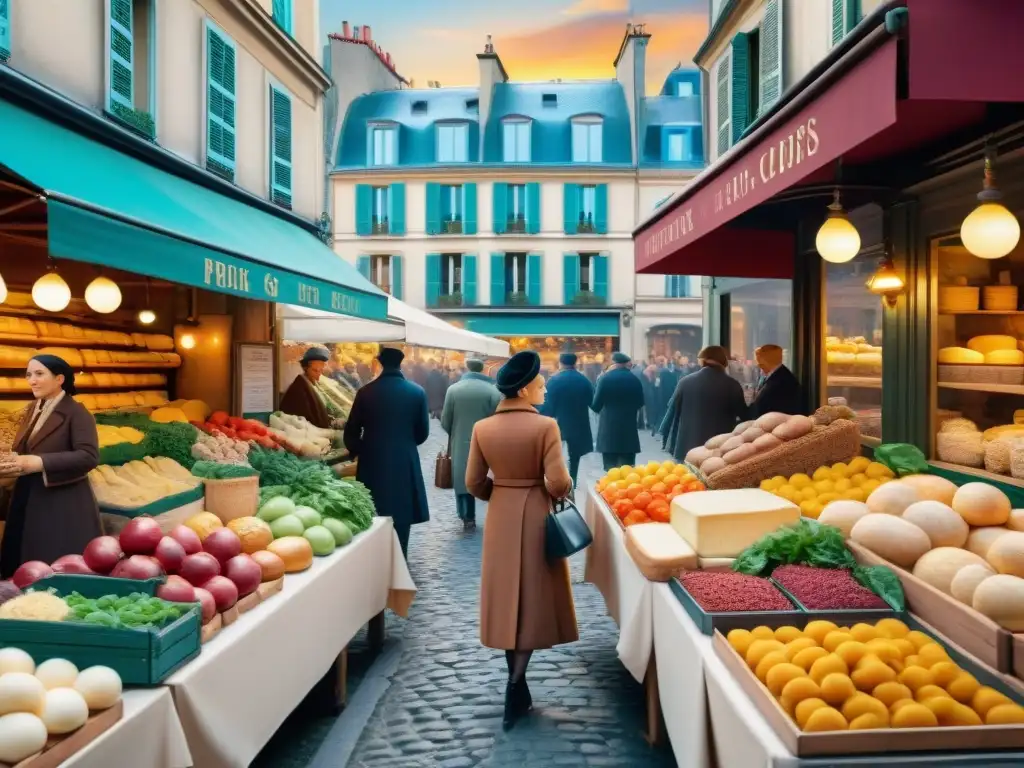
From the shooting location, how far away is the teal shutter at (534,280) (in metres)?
33.3

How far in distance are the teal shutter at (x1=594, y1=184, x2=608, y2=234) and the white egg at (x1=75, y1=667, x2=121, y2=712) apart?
31.6 meters

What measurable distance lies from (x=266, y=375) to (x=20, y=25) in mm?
4953

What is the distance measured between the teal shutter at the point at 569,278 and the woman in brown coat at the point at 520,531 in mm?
28486

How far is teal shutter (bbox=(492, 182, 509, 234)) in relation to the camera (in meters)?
33.2

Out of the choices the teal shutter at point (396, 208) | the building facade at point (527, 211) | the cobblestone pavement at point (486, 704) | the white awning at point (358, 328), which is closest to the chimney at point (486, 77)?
the building facade at point (527, 211)

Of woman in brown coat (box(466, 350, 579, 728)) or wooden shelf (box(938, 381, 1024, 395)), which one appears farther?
wooden shelf (box(938, 381, 1024, 395))

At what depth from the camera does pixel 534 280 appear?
Result: 33.4 meters

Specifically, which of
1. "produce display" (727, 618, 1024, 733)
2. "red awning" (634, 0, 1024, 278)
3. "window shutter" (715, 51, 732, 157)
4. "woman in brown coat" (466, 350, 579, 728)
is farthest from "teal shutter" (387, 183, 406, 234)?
"produce display" (727, 618, 1024, 733)

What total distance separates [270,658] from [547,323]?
29855 millimetres

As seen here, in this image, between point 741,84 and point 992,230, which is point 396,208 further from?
point 992,230

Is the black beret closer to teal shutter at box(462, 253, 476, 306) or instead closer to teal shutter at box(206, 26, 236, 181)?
teal shutter at box(206, 26, 236, 181)

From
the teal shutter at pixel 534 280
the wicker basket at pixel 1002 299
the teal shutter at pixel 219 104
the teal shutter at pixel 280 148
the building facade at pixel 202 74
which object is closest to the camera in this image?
the wicker basket at pixel 1002 299

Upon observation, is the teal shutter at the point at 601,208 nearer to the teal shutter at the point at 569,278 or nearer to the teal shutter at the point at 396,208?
the teal shutter at the point at 569,278

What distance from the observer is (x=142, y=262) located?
4.39m
